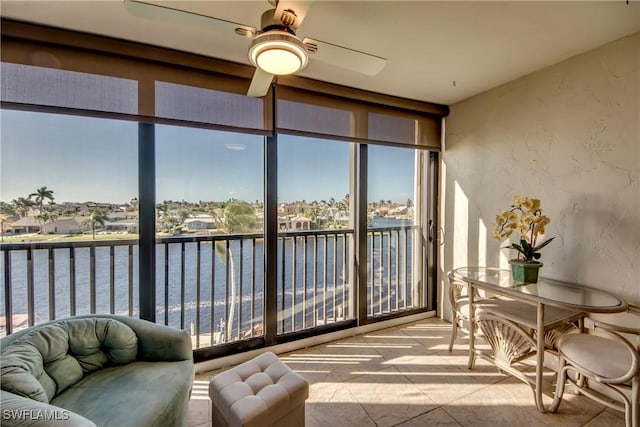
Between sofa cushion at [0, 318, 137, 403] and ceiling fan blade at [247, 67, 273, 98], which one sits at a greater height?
ceiling fan blade at [247, 67, 273, 98]

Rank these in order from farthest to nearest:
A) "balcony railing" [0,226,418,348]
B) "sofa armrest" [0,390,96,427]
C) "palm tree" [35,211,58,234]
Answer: "balcony railing" [0,226,418,348] < "palm tree" [35,211,58,234] < "sofa armrest" [0,390,96,427]

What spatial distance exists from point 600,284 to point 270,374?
2421 mm

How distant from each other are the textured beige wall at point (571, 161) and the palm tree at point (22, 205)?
3792 mm

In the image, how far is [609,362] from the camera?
1.64m

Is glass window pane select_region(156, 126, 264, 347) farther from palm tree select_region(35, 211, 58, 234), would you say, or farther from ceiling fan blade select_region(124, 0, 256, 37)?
ceiling fan blade select_region(124, 0, 256, 37)

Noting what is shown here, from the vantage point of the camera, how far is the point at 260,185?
270 centimetres

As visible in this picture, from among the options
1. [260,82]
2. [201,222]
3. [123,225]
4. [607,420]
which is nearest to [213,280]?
[201,222]

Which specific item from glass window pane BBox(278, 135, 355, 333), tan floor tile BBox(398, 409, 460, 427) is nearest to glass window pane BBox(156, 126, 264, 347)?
glass window pane BBox(278, 135, 355, 333)

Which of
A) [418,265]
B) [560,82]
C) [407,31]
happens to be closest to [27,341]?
[407,31]

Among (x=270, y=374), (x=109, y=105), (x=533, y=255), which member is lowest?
(x=270, y=374)

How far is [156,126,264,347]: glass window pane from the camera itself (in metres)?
2.41

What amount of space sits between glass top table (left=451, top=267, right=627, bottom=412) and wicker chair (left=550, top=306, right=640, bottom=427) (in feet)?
0.37

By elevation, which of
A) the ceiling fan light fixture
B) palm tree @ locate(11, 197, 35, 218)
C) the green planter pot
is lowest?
the green planter pot

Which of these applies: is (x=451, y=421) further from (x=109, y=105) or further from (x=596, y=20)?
(x=109, y=105)
